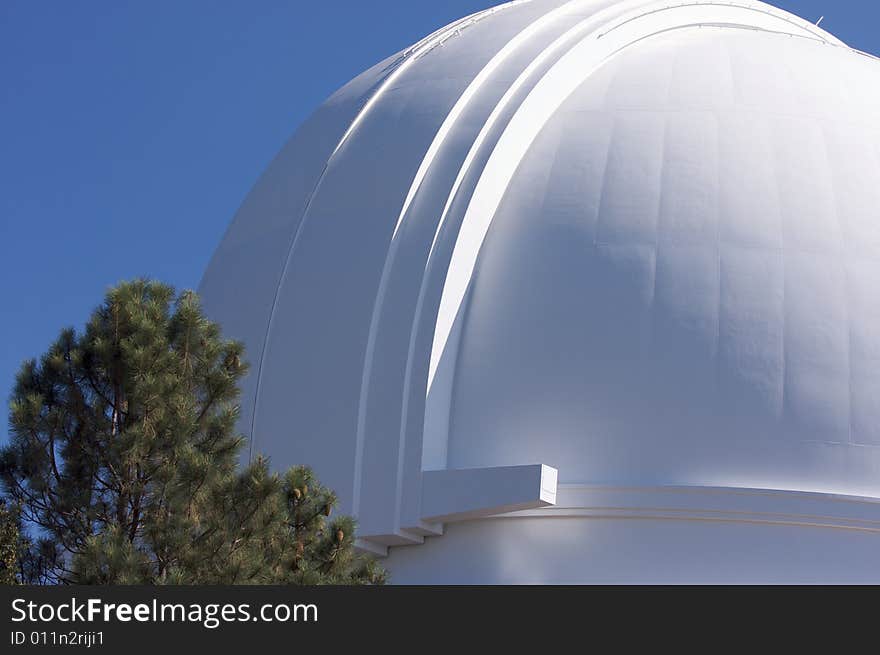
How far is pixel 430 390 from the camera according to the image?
51.4ft

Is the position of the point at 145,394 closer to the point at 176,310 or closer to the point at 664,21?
the point at 176,310

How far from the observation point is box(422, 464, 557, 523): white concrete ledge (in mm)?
14664

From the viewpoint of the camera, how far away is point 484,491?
588 inches

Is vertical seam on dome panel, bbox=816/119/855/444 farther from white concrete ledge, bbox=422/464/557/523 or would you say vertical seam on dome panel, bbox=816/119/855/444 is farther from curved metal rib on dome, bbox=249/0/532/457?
curved metal rib on dome, bbox=249/0/532/457

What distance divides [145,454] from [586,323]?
6.21 metres

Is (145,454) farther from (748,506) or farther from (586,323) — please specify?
(748,506)

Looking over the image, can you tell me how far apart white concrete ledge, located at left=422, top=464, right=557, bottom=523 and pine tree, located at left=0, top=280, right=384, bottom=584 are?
3.73 meters

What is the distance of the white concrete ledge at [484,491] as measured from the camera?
14664 mm

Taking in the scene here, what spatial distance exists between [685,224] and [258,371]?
497 cm

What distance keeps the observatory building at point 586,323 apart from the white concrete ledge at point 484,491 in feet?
0.09

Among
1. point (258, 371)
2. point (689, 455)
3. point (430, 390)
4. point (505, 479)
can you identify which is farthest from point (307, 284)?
point (689, 455)

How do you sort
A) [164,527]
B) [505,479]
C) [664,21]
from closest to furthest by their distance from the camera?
1. [164,527]
2. [505,479]
3. [664,21]

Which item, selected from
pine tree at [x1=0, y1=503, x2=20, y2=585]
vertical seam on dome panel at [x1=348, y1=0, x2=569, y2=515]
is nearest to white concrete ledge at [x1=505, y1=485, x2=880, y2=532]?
vertical seam on dome panel at [x1=348, y1=0, x2=569, y2=515]

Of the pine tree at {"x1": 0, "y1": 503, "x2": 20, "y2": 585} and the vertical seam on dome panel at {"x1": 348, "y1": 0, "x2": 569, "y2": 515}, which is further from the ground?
the vertical seam on dome panel at {"x1": 348, "y1": 0, "x2": 569, "y2": 515}
